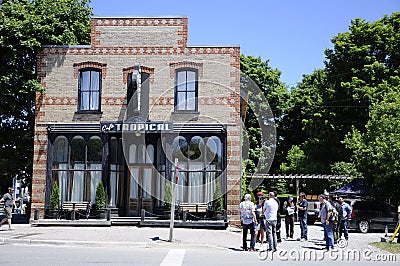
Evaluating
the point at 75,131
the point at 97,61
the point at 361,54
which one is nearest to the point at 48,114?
the point at 75,131

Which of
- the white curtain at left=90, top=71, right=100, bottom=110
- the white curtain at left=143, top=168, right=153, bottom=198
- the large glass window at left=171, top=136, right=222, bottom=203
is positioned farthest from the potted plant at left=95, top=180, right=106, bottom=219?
the white curtain at left=90, top=71, right=100, bottom=110

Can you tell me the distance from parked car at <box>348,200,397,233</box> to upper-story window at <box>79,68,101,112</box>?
44.8ft

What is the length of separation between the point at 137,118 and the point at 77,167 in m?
3.47

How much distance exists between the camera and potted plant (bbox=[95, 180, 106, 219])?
21.4 m

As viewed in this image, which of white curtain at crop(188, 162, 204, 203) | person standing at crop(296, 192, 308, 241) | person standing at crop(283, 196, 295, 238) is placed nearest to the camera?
person standing at crop(296, 192, 308, 241)

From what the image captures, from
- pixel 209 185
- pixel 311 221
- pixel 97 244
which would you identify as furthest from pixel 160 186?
pixel 311 221

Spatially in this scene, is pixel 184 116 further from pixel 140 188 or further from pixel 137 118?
pixel 140 188

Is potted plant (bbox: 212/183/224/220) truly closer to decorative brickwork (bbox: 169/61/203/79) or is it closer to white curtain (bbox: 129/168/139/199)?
white curtain (bbox: 129/168/139/199)

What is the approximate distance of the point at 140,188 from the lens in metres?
22.7

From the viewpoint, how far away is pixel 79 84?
22.6 meters

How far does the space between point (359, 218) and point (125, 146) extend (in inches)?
479

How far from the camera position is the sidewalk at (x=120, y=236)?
623 inches

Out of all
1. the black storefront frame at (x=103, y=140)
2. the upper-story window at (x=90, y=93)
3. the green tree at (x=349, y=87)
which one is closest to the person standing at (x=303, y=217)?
A: the black storefront frame at (x=103, y=140)

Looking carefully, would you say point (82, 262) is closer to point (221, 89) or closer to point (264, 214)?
point (264, 214)
